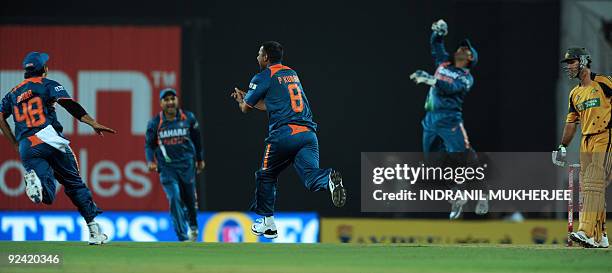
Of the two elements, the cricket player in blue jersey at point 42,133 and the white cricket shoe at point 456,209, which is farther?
the white cricket shoe at point 456,209

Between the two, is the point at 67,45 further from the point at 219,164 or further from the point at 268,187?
the point at 268,187

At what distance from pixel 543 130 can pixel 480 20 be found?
7.09 feet

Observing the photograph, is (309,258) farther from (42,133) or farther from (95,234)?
(42,133)

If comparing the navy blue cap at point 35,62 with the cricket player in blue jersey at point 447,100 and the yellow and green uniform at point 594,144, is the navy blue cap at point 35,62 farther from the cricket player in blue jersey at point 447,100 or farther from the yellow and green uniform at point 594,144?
the yellow and green uniform at point 594,144

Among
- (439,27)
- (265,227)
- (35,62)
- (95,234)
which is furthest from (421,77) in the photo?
(35,62)

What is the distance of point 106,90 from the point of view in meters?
21.5

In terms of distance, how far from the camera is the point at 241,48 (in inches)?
851

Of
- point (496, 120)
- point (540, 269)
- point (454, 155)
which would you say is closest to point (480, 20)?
point (496, 120)

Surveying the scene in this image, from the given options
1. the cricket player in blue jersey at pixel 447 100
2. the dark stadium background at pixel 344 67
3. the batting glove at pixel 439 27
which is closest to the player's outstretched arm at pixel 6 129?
the cricket player in blue jersey at pixel 447 100

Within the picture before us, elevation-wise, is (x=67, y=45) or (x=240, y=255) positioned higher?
(x=67, y=45)

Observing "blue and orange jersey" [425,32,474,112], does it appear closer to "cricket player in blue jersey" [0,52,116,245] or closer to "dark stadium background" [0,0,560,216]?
"cricket player in blue jersey" [0,52,116,245]

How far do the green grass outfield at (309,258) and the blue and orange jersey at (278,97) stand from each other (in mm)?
1259

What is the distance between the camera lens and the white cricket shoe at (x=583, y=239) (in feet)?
40.8
